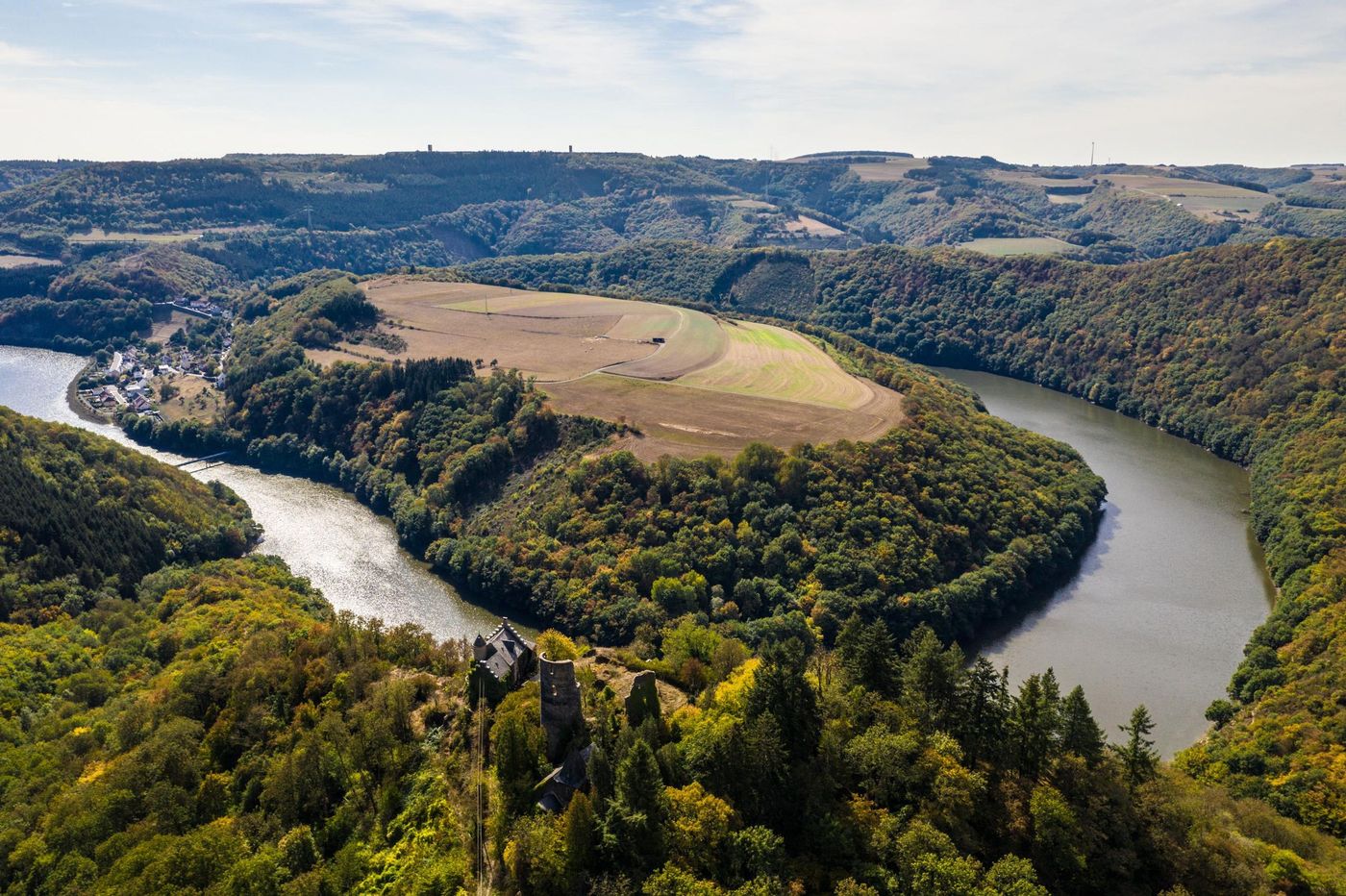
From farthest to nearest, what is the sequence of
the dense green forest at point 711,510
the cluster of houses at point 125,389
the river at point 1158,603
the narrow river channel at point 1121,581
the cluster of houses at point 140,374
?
the cluster of houses at point 140,374 < the cluster of houses at point 125,389 < the dense green forest at point 711,510 < the narrow river channel at point 1121,581 < the river at point 1158,603

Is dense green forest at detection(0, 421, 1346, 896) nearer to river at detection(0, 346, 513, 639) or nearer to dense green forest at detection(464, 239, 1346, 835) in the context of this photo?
dense green forest at detection(464, 239, 1346, 835)

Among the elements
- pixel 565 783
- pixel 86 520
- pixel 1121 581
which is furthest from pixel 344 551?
pixel 1121 581

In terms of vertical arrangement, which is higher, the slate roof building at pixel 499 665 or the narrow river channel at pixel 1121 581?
the slate roof building at pixel 499 665

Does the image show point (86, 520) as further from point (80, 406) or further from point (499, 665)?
point (80, 406)

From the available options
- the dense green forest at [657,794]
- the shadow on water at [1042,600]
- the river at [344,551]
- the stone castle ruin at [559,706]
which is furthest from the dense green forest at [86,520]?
the shadow on water at [1042,600]

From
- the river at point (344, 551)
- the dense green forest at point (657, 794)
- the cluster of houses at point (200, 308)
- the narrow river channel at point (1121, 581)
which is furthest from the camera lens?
the cluster of houses at point (200, 308)

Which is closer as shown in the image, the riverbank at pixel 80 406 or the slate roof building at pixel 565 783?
the slate roof building at pixel 565 783

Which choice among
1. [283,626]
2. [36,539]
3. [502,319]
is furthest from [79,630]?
[502,319]

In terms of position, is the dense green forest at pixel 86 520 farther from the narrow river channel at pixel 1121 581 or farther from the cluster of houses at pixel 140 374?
the cluster of houses at pixel 140 374
